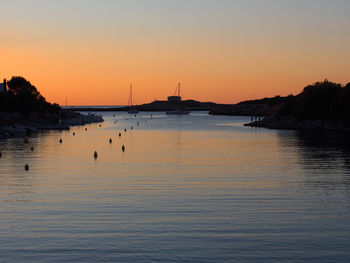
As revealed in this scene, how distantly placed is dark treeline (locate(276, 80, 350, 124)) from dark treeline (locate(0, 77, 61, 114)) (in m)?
99.9

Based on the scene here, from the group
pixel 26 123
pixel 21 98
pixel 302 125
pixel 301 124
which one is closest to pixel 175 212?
pixel 302 125

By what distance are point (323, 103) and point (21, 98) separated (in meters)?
111

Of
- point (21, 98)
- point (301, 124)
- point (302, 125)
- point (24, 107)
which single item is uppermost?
point (21, 98)

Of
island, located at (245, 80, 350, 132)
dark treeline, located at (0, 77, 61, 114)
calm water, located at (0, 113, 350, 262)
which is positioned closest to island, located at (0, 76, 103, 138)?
dark treeline, located at (0, 77, 61, 114)

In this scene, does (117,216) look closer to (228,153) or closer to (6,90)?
(228,153)

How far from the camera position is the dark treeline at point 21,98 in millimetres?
166375

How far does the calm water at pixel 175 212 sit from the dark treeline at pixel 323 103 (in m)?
87.6

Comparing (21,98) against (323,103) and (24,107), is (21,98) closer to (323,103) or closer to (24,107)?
(24,107)

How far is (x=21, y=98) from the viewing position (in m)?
172

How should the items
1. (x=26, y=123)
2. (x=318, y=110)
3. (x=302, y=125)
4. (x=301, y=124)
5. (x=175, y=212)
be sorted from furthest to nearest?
(x=26, y=123)
(x=318, y=110)
(x=301, y=124)
(x=302, y=125)
(x=175, y=212)

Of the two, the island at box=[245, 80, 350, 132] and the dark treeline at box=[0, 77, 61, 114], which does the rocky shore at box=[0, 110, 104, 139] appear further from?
the island at box=[245, 80, 350, 132]

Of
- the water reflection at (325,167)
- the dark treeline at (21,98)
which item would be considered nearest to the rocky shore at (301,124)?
the water reflection at (325,167)

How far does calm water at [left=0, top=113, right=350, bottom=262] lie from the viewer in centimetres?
1991

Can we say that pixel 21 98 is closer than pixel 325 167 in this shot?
No
